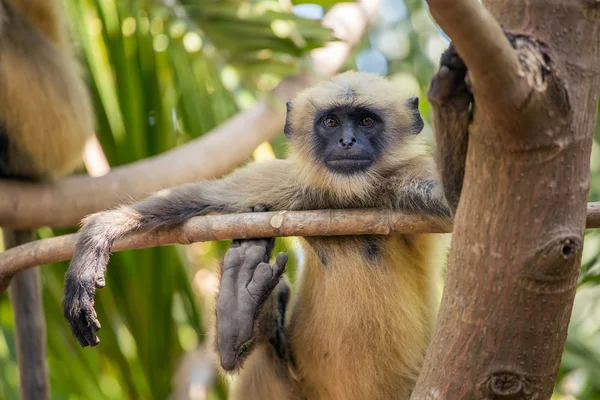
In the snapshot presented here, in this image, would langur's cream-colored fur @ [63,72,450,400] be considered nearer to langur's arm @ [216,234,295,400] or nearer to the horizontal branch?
the horizontal branch

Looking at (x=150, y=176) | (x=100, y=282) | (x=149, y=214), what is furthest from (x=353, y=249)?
(x=150, y=176)

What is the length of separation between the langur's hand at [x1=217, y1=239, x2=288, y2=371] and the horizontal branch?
16cm

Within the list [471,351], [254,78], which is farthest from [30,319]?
[471,351]

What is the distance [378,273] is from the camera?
154 inches

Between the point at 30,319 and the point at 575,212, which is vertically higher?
the point at 575,212

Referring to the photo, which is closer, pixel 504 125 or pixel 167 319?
pixel 504 125

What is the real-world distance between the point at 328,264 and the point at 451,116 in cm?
168

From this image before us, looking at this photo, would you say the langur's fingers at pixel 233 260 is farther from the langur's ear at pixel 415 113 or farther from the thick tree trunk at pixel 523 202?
the thick tree trunk at pixel 523 202

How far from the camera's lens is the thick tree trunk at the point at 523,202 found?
2133 mm

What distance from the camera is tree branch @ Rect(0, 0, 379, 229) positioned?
203 inches

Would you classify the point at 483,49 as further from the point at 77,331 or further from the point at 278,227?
the point at 77,331

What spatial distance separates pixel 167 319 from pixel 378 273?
9.71ft

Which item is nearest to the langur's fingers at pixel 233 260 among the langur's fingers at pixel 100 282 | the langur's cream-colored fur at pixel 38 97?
the langur's fingers at pixel 100 282

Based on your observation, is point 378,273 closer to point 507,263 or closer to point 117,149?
point 507,263
